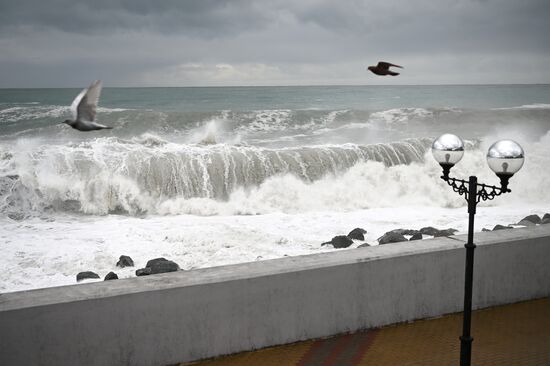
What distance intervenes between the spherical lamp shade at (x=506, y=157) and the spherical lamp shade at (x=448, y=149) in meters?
0.32

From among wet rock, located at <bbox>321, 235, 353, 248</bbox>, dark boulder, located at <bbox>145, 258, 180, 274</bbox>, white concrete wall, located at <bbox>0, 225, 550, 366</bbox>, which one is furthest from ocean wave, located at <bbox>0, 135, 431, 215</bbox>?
white concrete wall, located at <bbox>0, 225, 550, 366</bbox>

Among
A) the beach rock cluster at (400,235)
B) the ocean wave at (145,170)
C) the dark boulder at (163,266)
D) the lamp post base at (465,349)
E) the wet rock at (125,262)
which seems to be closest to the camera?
the lamp post base at (465,349)

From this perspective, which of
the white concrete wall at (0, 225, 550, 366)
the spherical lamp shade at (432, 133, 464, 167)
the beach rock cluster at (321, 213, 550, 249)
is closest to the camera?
the white concrete wall at (0, 225, 550, 366)

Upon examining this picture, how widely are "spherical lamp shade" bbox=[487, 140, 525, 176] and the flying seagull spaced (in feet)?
8.87

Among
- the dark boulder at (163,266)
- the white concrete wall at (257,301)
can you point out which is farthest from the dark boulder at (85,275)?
the white concrete wall at (257,301)

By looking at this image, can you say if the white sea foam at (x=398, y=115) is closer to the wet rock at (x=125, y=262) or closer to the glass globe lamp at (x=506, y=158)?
the wet rock at (x=125, y=262)

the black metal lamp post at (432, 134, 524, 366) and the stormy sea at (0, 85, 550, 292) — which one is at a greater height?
the black metal lamp post at (432, 134, 524, 366)

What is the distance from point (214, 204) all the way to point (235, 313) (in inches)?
438

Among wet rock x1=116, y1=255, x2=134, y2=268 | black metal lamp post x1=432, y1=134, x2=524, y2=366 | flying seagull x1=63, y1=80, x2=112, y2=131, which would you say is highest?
flying seagull x1=63, y1=80, x2=112, y2=131

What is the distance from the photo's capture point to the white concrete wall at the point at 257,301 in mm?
3705

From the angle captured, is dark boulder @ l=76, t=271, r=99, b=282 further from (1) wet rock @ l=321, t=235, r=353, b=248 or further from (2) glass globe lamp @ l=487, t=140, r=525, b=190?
(2) glass globe lamp @ l=487, t=140, r=525, b=190

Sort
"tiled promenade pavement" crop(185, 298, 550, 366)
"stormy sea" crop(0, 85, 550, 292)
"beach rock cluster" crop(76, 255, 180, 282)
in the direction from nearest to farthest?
"tiled promenade pavement" crop(185, 298, 550, 366), "beach rock cluster" crop(76, 255, 180, 282), "stormy sea" crop(0, 85, 550, 292)

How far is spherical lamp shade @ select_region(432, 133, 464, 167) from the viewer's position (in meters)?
4.09

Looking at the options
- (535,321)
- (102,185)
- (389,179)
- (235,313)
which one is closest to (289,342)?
(235,313)
